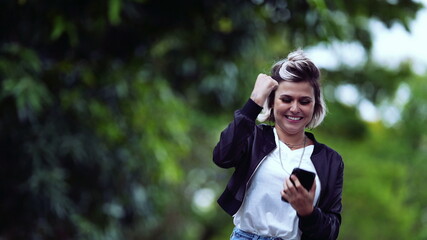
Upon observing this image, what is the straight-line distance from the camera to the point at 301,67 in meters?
2.81

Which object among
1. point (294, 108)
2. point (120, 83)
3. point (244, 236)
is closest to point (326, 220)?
point (244, 236)

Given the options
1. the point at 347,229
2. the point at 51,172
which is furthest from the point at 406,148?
the point at 51,172

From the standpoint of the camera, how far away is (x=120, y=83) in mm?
8773

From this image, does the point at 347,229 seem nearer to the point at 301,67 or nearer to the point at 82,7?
the point at 82,7

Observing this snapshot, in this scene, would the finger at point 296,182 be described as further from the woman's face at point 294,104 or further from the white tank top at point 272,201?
the woman's face at point 294,104

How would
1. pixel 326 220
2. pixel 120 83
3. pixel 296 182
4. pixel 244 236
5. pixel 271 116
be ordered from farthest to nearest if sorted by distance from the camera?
pixel 120 83
pixel 271 116
pixel 244 236
pixel 326 220
pixel 296 182

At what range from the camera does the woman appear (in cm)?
273

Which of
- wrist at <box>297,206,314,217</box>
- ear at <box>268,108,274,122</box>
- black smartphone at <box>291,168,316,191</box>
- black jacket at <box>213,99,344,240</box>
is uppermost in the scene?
ear at <box>268,108,274,122</box>

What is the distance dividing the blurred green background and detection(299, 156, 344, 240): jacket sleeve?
2.41 m

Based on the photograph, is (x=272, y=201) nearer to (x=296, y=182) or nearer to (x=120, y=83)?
(x=296, y=182)

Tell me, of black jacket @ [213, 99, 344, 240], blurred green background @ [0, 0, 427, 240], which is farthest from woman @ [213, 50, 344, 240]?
blurred green background @ [0, 0, 427, 240]

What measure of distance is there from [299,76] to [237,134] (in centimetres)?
33

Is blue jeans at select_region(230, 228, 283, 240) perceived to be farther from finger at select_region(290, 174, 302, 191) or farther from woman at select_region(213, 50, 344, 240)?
finger at select_region(290, 174, 302, 191)

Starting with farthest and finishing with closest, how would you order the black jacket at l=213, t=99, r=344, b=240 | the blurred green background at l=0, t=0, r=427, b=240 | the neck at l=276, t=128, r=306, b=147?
1. the blurred green background at l=0, t=0, r=427, b=240
2. the neck at l=276, t=128, r=306, b=147
3. the black jacket at l=213, t=99, r=344, b=240
